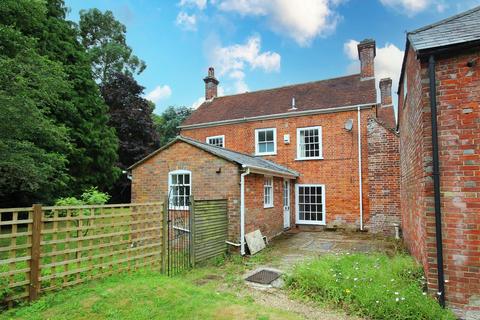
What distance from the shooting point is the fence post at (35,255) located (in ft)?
16.1

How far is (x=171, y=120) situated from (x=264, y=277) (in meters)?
34.1

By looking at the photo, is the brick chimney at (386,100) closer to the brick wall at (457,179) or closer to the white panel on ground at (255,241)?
the white panel on ground at (255,241)

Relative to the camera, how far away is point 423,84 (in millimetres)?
5191

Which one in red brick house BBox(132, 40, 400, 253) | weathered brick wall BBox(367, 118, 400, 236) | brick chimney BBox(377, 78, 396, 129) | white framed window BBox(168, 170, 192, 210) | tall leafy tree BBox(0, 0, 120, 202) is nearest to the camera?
red brick house BBox(132, 40, 400, 253)

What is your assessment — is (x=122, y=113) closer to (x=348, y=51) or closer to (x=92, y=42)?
(x=92, y=42)

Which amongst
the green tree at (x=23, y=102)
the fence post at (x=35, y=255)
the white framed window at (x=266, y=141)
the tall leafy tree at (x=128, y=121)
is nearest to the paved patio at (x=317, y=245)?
the white framed window at (x=266, y=141)

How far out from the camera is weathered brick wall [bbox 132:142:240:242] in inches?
399

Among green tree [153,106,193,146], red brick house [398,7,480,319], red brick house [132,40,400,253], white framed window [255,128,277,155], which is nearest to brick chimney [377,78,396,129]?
red brick house [132,40,400,253]

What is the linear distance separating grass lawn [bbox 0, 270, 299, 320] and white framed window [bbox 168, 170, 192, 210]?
5551 mm

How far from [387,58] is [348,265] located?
1468 centimetres

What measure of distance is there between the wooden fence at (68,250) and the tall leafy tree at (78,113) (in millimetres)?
11261

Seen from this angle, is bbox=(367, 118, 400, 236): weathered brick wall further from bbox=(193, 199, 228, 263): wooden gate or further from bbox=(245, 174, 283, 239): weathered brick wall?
bbox=(193, 199, 228, 263): wooden gate

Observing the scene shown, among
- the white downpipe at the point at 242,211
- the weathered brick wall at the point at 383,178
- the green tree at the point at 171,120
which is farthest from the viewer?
the green tree at the point at 171,120

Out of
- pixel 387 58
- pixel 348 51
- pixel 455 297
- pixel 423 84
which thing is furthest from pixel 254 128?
pixel 455 297
